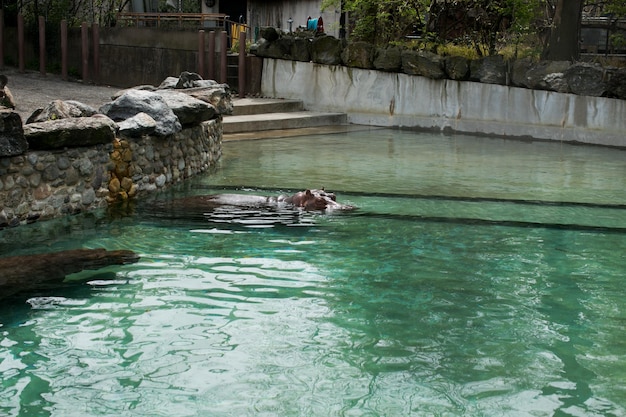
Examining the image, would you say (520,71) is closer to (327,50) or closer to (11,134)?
(327,50)

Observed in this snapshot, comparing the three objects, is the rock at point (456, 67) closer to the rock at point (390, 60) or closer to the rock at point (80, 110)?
the rock at point (390, 60)

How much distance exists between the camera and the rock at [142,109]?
9.60 metres

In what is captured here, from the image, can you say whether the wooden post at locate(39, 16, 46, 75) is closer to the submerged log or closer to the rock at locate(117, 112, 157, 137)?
the rock at locate(117, 112, 157, 137)

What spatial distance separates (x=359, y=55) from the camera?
19.0 metres

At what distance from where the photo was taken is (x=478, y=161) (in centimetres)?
1346

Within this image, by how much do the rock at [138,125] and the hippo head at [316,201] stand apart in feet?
6.16

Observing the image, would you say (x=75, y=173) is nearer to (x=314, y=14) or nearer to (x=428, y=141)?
(x=428, y=141)

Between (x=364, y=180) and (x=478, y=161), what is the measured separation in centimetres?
303

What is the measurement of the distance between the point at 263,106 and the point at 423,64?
375 centimetres

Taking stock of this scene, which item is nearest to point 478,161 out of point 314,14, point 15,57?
point 314,14

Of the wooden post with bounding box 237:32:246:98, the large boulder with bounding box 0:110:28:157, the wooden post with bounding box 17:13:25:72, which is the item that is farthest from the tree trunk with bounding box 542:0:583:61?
the wooden post with bounding box 17:13:25:72

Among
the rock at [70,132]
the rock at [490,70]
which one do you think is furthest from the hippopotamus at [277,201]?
the rock at [490,70]

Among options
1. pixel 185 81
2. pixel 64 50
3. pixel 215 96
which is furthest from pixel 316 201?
pixel 64 50

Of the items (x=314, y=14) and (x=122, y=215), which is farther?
(x=314, y=14)
